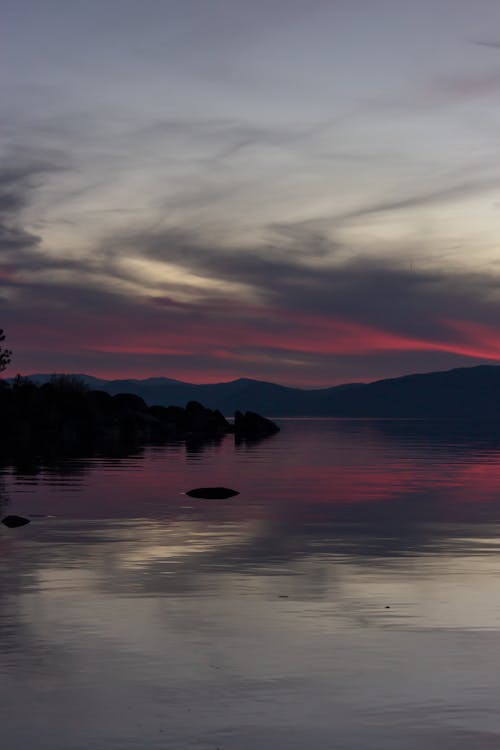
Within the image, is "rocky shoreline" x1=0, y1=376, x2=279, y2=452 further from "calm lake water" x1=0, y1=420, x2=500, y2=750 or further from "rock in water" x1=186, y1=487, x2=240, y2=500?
"calm lake water" x1=0, y1=420, x2=500, y2=750

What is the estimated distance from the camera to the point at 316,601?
20500 mm

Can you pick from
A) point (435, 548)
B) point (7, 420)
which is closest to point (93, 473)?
point (435, 548)

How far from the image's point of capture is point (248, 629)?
1784cm

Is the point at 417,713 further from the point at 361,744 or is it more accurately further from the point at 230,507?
the point at 230,507

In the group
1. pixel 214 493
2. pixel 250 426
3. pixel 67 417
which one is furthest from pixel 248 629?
pixel 250 426

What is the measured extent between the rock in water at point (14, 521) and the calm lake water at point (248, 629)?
0.73m

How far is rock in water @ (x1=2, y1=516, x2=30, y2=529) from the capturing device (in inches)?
1320

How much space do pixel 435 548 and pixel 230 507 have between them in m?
13.4

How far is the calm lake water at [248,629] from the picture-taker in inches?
492

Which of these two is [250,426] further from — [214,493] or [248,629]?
[248,629]

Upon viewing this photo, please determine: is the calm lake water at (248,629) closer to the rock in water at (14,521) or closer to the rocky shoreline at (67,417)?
the rock in water at (14,521)

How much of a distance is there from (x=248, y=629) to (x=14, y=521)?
56.9 ft

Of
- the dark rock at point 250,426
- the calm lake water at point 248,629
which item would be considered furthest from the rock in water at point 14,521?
the dark rock at point 250,426

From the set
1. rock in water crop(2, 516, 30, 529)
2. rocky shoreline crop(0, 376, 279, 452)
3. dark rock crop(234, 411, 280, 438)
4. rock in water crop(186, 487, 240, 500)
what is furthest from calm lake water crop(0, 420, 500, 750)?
dark rock crop(234, 411, 280, 438)
